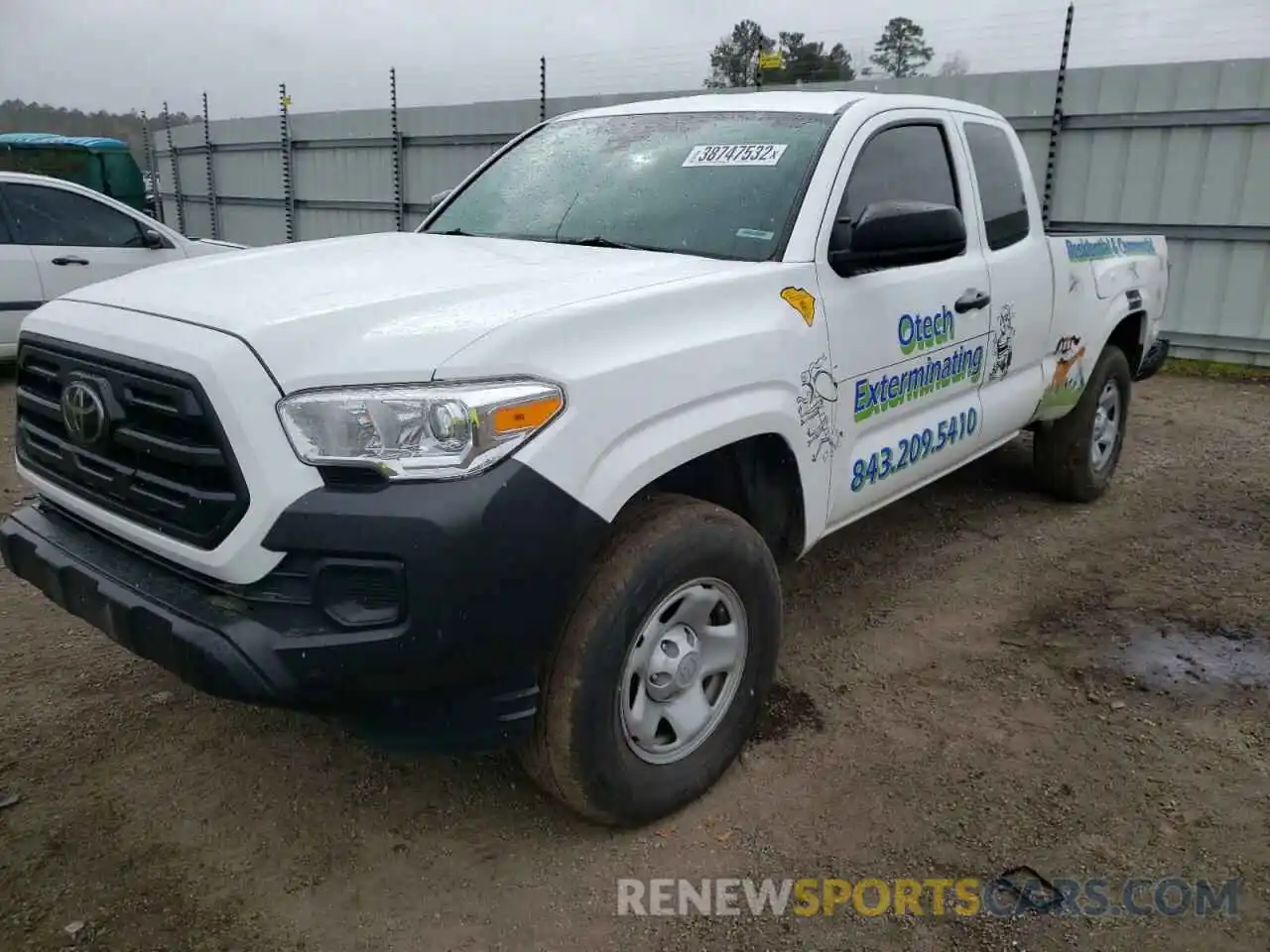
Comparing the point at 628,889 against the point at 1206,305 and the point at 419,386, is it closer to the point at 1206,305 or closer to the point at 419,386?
the point at 419,386

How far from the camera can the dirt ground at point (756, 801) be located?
2.39m

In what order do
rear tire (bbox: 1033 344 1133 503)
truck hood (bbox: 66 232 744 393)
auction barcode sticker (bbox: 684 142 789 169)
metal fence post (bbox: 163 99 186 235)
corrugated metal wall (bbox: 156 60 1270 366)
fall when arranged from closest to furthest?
truck hood (bbox: 66 232 744 393)
auction barcode sticker (bbox: 684 142 789 169)
rear tire (bbox: 1033 344 1133 503)
corrugated metal wall (bbox: 156 60 1270 366)
metal fence post (bbox: 163 99 186 235)

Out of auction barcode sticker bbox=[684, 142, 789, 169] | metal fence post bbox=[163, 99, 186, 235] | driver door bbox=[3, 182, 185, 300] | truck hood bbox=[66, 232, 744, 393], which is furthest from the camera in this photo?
metal fence post bbox=[163, 99, 186, 235]

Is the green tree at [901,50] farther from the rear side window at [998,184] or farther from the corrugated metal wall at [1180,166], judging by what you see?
the rear side window at [998,184]

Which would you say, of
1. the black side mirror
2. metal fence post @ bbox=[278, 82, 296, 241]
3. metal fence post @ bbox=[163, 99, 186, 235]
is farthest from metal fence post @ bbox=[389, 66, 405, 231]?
the black side mirror

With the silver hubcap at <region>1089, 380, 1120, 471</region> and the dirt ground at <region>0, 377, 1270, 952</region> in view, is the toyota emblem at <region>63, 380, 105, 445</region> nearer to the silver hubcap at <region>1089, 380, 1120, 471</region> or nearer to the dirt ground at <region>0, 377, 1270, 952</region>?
the dirt ground at <region>0, 377, 1270, 952</region>

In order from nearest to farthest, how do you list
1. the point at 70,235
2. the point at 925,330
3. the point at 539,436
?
the point at 539,436 < the point at 925,330 < the point at 70,235

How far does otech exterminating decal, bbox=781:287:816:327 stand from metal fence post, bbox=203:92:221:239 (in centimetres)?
1820

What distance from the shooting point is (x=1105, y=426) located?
543 centimetres

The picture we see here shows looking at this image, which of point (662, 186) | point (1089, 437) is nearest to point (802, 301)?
point (662, 186)

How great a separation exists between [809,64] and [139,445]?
10.4m

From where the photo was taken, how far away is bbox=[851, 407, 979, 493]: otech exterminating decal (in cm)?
335

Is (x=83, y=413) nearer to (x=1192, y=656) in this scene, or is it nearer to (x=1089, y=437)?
(x=1192, y=656)

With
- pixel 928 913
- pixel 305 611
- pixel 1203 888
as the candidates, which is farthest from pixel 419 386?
pixel 1203 888
